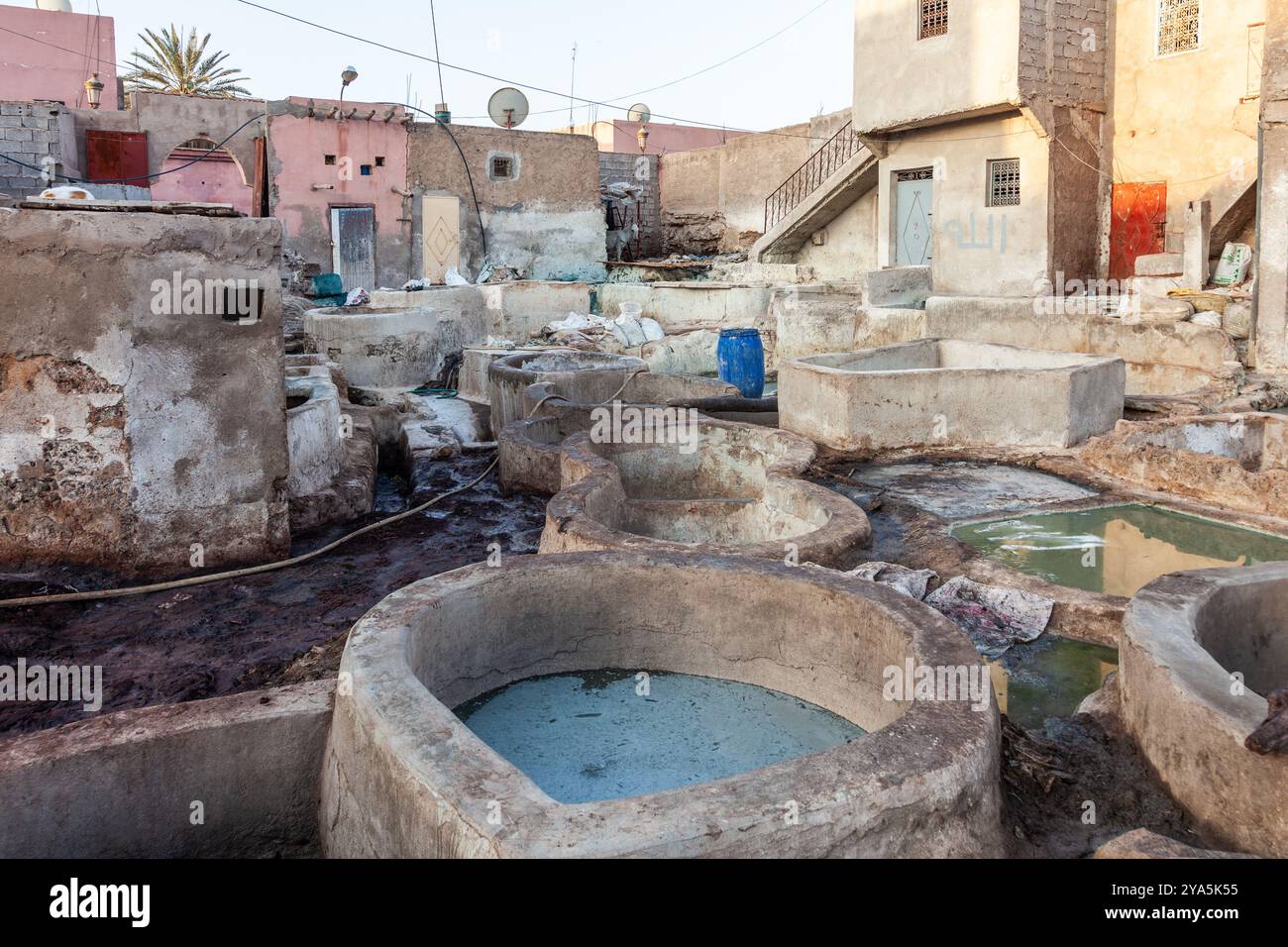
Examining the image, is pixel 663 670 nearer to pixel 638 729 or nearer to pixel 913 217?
pixel 638 729

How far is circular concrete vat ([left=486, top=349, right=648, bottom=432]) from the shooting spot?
1162 cm

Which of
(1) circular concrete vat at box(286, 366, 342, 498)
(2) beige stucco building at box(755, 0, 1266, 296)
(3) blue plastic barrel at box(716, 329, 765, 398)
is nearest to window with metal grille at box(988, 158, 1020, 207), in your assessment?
(2) beige stucco building at box(755, 0, 1266, 296)

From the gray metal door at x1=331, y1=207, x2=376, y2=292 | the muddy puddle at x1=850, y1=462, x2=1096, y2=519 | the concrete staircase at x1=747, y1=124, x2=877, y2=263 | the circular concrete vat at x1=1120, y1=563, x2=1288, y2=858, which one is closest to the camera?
the circular concrete vat at x1=1120, y1=563, x2=1288, y2=858

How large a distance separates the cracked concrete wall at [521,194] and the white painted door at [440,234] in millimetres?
126

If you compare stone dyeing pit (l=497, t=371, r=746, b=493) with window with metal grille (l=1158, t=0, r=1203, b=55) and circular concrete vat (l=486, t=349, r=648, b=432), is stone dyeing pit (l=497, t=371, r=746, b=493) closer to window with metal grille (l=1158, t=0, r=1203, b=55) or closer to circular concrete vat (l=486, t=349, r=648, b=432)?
circular concrete vat (l=486, t=349, r=648, b=432)

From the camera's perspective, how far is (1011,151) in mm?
17828

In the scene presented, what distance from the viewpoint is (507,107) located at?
1075 inches

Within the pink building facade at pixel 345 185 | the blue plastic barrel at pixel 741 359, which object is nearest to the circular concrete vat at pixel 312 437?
the blue plastic barrel at pixel 741 359

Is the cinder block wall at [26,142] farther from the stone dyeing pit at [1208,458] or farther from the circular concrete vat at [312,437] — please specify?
the stone dyeing pit at [1208,458]

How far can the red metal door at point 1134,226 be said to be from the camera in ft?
55.4

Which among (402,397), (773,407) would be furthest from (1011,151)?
(402,397)

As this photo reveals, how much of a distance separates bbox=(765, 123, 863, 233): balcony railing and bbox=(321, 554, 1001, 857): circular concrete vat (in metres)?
20.8

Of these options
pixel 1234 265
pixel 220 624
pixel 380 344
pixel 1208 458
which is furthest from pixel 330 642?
pixel 1234 265
